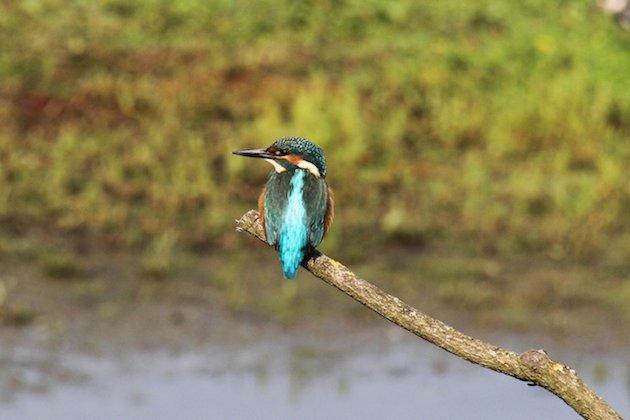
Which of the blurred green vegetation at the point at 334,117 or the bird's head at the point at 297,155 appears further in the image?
the blurred green vegetation at the point at 334,117

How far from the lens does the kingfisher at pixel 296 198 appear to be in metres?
4.75

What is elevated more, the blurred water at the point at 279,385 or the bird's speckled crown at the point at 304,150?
the blurred water at the point at 279,385

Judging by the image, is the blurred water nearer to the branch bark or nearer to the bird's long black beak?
the bird's long black beak

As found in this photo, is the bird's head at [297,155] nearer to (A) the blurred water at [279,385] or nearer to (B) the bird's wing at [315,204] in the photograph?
(B) the bird's wing at [315,204]

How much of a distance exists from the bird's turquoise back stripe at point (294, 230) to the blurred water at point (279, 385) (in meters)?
5.24

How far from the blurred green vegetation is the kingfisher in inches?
288

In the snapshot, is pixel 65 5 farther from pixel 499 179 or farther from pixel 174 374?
pixel 174 374

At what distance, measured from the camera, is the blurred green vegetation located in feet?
42.9

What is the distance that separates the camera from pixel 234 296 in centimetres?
1191

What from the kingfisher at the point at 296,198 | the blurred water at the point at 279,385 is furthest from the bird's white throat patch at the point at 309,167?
the blurred water at the point at 279,385

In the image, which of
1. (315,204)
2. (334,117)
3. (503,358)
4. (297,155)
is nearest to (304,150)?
(297,155)

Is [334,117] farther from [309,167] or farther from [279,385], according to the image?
[309,167]

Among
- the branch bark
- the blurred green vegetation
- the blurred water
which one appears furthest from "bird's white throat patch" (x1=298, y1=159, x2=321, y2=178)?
the blurred green vegetation

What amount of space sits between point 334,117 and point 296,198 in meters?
9.90
